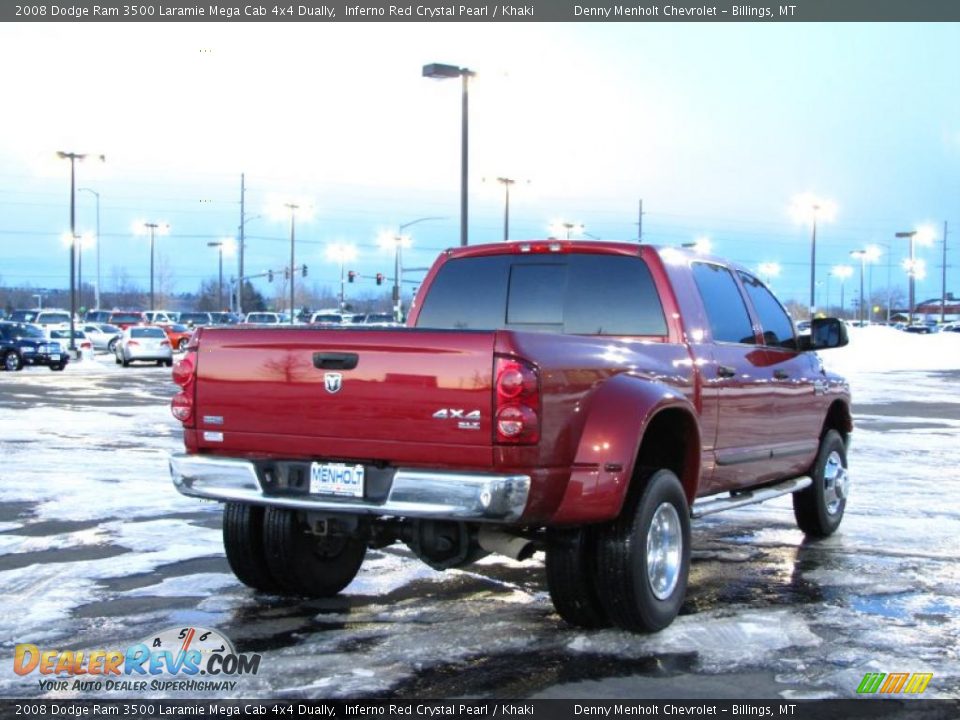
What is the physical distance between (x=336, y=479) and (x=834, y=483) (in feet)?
15.8

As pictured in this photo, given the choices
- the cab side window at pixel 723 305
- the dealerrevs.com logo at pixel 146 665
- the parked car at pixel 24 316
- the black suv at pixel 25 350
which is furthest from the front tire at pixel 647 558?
the parked car at pixel 24 316

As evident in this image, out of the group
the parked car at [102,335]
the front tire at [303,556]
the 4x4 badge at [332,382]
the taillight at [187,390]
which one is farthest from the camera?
the parked car at [102,335]

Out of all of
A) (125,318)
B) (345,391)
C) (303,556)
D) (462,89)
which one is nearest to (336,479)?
(345,391)

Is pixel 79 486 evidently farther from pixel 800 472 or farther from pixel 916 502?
pixel 916 502

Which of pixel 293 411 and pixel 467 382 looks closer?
pixel 467 382

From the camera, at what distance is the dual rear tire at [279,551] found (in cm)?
656

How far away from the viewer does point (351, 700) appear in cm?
483

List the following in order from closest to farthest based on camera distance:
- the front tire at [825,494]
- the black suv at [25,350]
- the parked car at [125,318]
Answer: the front tire at [825,494] → the black suv at [25,350] → the parked car at [125,318]

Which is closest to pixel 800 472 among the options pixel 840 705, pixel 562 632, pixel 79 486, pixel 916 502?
pixel 916 502

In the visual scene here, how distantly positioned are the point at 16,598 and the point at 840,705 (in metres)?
4.48

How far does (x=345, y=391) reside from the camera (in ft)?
18.5

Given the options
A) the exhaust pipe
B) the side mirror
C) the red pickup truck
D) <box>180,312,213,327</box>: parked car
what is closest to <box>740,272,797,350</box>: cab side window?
the side mirror

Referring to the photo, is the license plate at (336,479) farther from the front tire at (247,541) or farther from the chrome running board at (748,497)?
the chrome running board at (748,497)

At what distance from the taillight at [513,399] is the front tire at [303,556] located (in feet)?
5.35
